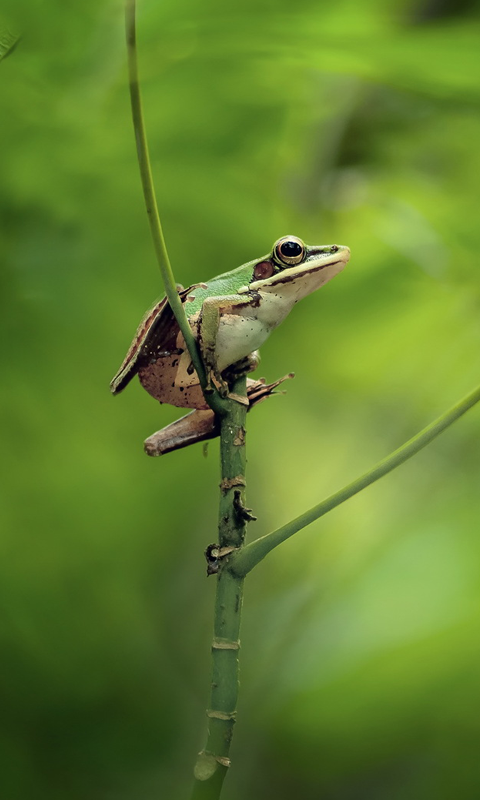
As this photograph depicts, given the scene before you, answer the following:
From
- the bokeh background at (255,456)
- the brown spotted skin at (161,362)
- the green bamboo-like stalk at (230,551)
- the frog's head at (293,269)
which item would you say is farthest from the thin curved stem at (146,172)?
the bokeh background at (255,456)

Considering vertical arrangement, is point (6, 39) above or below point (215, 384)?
above

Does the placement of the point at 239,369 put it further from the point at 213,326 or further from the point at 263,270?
the point at 263,270

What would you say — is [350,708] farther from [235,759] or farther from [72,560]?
[72,560]

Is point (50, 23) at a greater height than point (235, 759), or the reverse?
point (50, 23)

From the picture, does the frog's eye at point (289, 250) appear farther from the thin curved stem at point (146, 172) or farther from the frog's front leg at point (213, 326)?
the thin curved stem at point (146, 172)

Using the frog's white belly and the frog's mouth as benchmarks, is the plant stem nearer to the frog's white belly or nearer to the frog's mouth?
the frog's white belly

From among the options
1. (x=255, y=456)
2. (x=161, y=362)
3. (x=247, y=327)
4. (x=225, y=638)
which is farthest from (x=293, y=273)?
(x=255, y=456)

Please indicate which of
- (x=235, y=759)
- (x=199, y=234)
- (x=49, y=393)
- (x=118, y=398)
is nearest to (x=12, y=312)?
(x=49, y=393)
